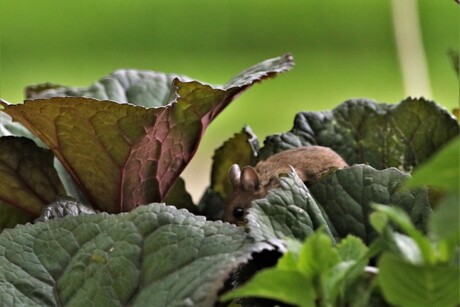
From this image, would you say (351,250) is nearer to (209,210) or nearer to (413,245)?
(413,245)

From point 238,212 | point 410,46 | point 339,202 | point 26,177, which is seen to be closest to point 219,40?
point 410,46

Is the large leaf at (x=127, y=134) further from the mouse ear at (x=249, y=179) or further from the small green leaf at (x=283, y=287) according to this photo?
the small green leaf at (x=283, y=287)

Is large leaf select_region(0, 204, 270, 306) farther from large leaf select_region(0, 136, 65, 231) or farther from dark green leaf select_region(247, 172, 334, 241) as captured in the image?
large leaf select_region(0, 136, 65, 231)

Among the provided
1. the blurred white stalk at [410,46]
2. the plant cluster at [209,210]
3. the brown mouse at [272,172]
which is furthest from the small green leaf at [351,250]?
the blurred white stalk at [410,46]

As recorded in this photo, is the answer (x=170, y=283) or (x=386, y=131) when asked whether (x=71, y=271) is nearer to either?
(x=170, y=283)

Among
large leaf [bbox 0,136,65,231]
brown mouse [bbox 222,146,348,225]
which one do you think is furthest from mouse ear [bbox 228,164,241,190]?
large leaf [bbox 0,136,65,231]

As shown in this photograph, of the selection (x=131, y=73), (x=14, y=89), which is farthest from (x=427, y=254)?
(x=14, y=89)
